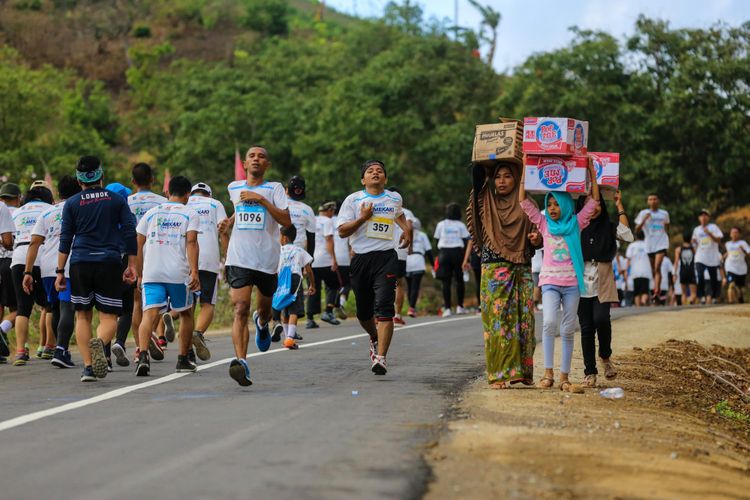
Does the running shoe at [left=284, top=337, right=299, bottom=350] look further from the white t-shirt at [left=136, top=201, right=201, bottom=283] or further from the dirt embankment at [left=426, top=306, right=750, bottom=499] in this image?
the white t-shirt at [left=136, top=201, right=201, bottom=283]

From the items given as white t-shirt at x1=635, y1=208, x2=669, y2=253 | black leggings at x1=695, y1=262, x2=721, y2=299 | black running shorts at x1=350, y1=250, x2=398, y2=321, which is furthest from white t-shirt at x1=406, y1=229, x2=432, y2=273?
black running shorts at x1=350, y1=250, x2=398, y2=321

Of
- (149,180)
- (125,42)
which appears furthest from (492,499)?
(125,42)

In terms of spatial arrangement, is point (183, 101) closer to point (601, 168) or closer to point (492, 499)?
point (601, 168)

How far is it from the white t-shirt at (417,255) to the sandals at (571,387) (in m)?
14.3

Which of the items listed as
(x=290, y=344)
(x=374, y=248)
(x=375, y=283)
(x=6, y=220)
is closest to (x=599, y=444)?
(x=375, y=283)

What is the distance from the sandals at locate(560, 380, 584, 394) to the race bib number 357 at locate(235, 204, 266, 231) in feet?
10.0

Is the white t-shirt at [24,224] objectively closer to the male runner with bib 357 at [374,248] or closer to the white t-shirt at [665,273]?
the male runner with bib 357 at [374,248]

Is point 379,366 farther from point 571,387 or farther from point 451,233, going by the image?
point 451,233

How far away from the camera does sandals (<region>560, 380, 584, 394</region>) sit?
441 inches

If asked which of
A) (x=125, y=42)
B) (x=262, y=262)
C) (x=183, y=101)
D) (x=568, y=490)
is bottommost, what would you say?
(x=568, y=490)

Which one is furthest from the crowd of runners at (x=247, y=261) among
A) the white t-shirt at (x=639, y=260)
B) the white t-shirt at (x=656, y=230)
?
the white t-shirt at (x=639, y=260)

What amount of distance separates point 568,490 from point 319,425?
252cm

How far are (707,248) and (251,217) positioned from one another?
69.6ft

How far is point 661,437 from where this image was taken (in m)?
8.77
